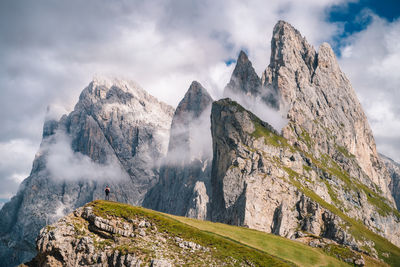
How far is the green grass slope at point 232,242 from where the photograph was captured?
68.6 m

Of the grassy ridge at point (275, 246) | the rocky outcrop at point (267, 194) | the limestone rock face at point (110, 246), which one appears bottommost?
the limestone rock face at point (110, 246)

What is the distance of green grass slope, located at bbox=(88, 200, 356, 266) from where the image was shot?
6862cm

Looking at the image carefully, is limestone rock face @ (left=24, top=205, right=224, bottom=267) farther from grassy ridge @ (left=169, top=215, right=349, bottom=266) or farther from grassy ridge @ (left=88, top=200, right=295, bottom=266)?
grassy ridge @ (left=169, top=215, right=349, bottom=266)

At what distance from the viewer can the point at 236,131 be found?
641 ft

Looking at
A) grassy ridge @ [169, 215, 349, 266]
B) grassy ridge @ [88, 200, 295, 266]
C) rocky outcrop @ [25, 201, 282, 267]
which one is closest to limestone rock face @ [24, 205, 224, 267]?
rocky outcrop @ [25, 201, 282, 267]

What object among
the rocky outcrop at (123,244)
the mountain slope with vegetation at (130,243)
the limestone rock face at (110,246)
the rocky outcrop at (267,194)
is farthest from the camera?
the rocky outcrop at (267,194)

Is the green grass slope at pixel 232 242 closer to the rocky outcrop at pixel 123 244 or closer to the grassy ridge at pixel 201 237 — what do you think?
the grassy ridge at pixel 201 237

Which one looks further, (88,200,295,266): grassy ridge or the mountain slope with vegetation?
(88,200,295,266): grassy ridge

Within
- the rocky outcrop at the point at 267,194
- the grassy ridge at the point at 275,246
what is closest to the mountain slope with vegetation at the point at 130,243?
the grassy ridge at the point at 275,246

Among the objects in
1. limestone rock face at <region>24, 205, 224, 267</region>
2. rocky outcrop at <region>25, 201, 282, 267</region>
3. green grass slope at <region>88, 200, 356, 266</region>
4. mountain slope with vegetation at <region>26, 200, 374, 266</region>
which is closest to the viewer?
limestone rock face at <region>24, 205, 224, 267</region>

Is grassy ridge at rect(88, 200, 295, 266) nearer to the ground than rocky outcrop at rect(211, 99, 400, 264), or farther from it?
nearer to the ground

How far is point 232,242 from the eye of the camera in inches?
2908

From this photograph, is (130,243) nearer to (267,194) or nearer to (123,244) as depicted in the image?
(123,244)

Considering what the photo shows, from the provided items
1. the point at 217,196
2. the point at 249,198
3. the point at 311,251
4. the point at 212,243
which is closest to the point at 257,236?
the point at 311,251
